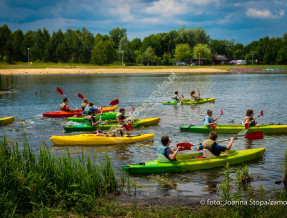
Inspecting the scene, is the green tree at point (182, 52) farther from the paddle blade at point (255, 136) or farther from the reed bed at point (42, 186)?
the reed bed at point (42, 186)

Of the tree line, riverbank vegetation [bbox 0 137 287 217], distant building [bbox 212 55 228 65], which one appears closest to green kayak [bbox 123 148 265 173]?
riverbank vegetation [bbox 0 137 287 217]

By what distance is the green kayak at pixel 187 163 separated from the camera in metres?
11.0

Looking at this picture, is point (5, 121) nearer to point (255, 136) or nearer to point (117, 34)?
point (255, 136)

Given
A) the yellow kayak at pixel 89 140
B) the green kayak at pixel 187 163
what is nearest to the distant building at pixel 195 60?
the yellow kayak at pixel 89 140

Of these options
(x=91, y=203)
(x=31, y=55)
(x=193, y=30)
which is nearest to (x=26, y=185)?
(x=91, y=203)

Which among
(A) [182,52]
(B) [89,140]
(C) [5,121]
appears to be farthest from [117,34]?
(B) [89,140]

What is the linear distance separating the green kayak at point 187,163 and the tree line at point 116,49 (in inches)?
3789

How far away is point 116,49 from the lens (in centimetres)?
13050

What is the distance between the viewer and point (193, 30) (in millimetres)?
138125

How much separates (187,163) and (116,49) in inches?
4818

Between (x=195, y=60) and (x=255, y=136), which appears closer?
(x=255, y=136)

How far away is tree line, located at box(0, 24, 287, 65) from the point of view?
10731 cm

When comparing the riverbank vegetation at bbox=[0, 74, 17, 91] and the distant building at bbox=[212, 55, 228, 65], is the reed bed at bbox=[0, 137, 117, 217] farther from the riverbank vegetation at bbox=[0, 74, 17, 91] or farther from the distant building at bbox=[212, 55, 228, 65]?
the distant building at bbox=[212, 55, 228, 65]

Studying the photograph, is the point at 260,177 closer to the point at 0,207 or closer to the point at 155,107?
the point at 0,207
